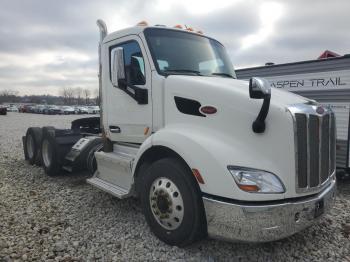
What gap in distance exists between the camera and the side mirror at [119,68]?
4.38 metres

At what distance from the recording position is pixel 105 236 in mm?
4414

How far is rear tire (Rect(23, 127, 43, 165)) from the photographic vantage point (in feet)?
28.5

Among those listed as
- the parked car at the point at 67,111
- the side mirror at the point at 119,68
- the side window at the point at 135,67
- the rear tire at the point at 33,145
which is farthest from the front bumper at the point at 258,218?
the parked car at the point at 67,111

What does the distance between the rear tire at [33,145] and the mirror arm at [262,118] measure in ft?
22.3

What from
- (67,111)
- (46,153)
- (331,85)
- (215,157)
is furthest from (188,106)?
(67,111)

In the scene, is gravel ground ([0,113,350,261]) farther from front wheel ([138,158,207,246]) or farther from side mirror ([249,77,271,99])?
side mirror ([249,77,271,99])

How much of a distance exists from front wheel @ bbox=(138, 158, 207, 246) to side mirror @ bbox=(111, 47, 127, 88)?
1316mm

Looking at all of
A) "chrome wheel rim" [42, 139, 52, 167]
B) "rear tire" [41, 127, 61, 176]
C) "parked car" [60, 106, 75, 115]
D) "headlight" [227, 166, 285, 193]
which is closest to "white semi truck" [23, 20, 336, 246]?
"headlight" [227, 166, 285, 193]

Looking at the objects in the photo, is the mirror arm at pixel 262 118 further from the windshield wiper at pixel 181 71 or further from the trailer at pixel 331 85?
the trailer at pixel 331 85

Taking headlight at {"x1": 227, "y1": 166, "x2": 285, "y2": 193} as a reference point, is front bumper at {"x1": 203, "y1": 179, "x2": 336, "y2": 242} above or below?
below

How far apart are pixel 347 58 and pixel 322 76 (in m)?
0.68

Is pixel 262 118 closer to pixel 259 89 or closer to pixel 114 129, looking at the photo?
pixel 259 89

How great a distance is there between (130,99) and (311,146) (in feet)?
8.35

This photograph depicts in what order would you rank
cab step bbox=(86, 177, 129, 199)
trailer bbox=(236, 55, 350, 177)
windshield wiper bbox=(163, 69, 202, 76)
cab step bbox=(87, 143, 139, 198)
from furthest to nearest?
1. trailer bbox=(236, 55, 350, 177)
2. cab step bbox=(87, 143, 139, 198)
3. cab step bbox=(86, 177, 129, 199)
4. windshield wiper bbox=(163, 69, 202, 76)
